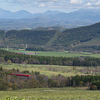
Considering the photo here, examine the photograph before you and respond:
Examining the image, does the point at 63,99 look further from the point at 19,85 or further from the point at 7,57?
the point at 7,57

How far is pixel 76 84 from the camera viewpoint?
207 feet

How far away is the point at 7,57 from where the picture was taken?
12469 centimetres

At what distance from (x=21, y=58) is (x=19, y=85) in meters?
66.0

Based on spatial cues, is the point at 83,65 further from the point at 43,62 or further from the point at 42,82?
the point at 42,82

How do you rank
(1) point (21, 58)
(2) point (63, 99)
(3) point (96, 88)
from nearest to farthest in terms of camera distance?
1. (2) point (63, 99)
2. (3) point (96, 88)
3. (1) point (21, 58)

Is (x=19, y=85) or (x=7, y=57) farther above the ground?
(x=7, y=57)

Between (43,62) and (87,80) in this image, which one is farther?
(43,62)

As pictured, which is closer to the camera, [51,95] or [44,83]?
[51,95]

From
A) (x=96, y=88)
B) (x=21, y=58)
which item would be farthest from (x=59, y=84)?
(x=21, y=58)

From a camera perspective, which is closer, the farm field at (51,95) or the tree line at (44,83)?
the farm field at (51,95)

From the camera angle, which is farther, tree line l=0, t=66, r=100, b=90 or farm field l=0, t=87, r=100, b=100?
tree line l=0, t=66, r=100, b=90

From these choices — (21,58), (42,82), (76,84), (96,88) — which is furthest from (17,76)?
(21,58)

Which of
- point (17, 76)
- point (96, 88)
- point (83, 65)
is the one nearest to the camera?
point (96, 88)

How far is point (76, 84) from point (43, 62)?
55.2 m
